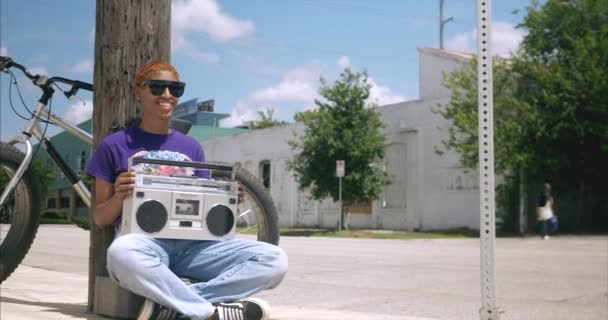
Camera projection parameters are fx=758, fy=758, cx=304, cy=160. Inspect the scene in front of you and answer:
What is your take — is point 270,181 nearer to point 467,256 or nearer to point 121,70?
point 467,256

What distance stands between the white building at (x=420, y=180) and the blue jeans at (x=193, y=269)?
2089cm

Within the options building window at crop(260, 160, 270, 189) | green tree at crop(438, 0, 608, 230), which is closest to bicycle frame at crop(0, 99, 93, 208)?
green tree at crop(438, 0, 608, 230)

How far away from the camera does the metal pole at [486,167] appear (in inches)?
115

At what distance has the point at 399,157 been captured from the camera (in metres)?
27.4

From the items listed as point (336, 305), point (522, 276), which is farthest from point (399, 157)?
point (336, 305)

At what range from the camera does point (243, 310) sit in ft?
10.9

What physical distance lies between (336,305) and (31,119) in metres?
2.67

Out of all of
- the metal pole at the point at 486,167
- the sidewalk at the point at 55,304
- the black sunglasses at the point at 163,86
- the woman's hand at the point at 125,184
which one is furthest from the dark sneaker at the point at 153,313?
the metal pole at the point at 486,167

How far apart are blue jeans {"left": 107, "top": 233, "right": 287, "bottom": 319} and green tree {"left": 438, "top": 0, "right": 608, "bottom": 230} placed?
750 inches

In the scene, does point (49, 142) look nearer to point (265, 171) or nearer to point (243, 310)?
point (243, 310)

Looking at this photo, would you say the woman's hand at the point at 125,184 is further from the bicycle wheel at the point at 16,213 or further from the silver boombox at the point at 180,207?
the bicycle wheel at the point at 16,213

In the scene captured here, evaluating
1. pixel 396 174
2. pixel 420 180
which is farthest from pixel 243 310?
pixel 396 174

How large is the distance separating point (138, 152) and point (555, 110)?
67.0ft

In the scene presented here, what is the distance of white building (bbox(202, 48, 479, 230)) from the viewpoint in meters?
25.3
